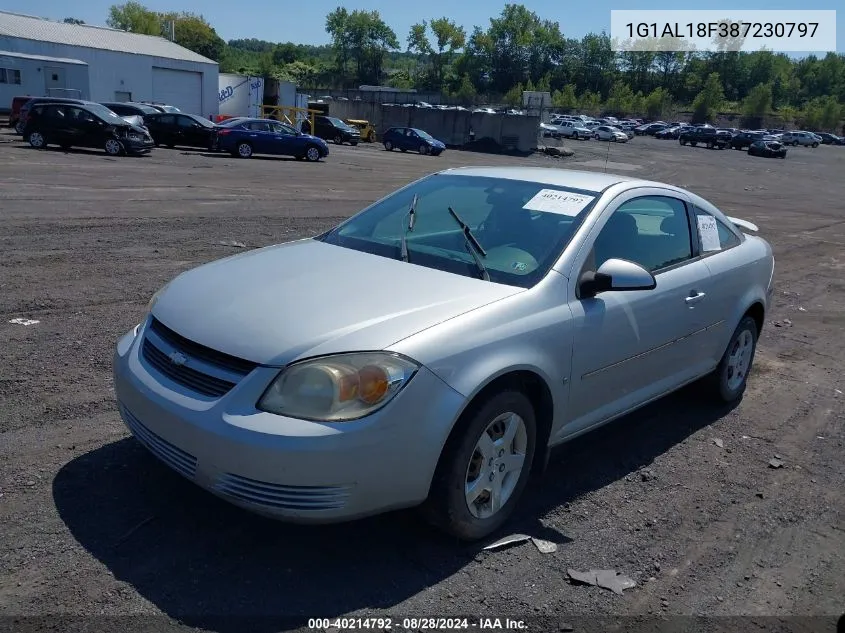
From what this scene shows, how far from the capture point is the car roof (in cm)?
460

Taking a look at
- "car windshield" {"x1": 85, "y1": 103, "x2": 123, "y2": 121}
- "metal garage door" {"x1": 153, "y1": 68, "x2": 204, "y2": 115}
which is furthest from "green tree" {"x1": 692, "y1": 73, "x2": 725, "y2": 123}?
"car windshield" {"x1": 85, "y1": 103, "x2": 123, "y2": 121}

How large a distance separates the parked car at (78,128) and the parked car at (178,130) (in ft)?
17.5

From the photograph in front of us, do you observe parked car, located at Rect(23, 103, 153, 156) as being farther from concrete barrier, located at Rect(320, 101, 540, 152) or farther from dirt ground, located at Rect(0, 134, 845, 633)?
concrete barrier, located at Rect(320, 101, 540, 152)

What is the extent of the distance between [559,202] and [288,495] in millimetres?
2334

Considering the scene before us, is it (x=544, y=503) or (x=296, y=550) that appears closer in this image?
(x=296, y=550)

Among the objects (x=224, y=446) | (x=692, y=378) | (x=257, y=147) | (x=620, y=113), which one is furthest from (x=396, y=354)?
(x=620, y=113)

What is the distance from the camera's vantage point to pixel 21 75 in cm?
3734

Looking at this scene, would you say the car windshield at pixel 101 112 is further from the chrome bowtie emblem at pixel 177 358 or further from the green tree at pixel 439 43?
the green tree at pixel 439 43

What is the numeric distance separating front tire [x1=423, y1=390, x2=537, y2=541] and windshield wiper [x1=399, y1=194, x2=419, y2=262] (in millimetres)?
1096

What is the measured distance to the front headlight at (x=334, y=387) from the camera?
304 cm

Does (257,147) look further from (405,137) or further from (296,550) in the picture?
(296,550)

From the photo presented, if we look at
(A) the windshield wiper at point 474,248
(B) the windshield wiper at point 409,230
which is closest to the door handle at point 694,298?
(A) the windshield wiper at point 474,248

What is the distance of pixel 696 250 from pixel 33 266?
6.69 m

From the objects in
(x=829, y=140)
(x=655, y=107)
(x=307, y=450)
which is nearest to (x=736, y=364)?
(x=307, y=450)
